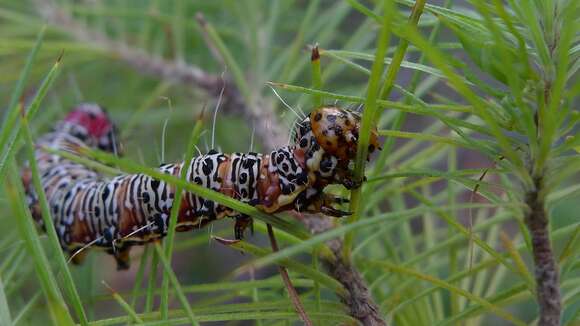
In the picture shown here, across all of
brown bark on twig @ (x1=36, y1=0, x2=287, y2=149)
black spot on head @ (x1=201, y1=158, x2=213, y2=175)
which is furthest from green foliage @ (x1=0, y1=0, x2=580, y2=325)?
black spot on head @ (x1=201, y1=158, x2=213, y2=175)

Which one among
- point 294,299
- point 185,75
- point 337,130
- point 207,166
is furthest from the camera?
point 185,75

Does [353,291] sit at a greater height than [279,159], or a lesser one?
lesser

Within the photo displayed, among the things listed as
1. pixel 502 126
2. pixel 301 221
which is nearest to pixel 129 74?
pixel 301 221

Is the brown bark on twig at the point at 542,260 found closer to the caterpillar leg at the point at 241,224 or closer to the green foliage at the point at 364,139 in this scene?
the green foliage at the point at 364,139

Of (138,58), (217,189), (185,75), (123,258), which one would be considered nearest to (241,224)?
(217,189)

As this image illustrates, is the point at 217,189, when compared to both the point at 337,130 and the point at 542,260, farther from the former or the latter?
the point at 542,260

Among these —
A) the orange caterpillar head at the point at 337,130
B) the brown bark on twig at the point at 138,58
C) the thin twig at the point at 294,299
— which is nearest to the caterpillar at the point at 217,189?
the orange caterpillar head at the point at 337,130

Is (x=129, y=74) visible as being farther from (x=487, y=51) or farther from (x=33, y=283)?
(x=487, y=51)
